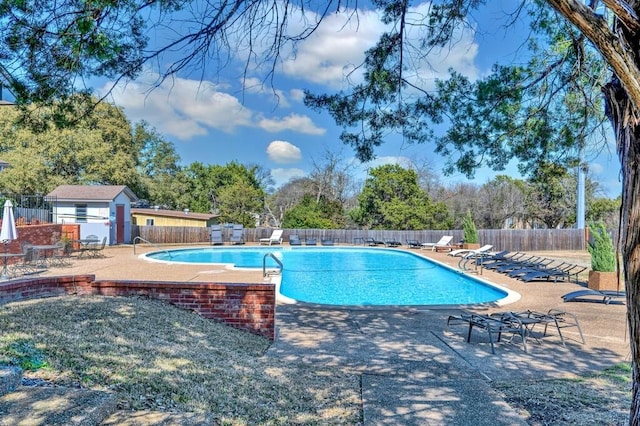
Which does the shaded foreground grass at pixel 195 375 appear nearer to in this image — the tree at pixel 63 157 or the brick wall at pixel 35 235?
the brick wall at pixel 35 235

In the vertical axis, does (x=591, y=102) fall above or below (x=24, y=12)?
below

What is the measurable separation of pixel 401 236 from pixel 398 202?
2.69m

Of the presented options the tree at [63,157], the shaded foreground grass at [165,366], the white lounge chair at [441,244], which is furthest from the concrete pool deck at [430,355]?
the tree at [63,157]

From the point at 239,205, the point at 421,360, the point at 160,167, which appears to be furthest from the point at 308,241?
the point at 421,360

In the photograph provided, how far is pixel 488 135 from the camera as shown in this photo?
5297 millimetres

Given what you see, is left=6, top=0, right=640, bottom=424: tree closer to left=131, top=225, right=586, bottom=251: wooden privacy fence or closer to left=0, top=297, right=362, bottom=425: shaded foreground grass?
left=0, top=297, right=362, bottom=425: shaded foreground grass

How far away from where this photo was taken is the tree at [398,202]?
2688cm

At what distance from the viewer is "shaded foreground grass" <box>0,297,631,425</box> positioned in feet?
9.61

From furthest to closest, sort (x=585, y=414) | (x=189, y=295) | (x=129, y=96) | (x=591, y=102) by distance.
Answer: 1. (x=189, y=295)
2. (x=591, y=102)
3. (x=129, y=96)
4. (x=585, y=414)

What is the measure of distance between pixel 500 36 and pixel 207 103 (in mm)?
3802

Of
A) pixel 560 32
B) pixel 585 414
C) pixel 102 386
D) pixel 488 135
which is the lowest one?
pixel 585 414

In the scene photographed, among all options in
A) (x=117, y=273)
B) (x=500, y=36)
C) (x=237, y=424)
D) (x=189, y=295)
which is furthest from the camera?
(x=117, y=273)

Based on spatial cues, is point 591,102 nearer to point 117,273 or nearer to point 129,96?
point 129,96

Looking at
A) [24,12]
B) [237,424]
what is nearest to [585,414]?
[237,424]
